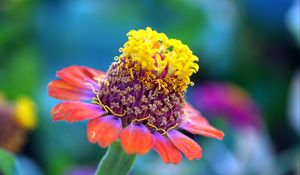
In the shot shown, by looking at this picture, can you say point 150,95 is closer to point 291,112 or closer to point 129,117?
point 129,117

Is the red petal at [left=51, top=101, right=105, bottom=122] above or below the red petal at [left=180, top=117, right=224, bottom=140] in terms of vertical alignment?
below

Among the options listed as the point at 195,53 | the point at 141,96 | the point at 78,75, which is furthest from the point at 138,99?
the point at 195,53

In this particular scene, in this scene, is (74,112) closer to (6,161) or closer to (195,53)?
(6,161)

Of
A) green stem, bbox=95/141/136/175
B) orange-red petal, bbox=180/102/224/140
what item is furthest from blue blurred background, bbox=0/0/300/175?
green stem, bbox=95/141/136/175

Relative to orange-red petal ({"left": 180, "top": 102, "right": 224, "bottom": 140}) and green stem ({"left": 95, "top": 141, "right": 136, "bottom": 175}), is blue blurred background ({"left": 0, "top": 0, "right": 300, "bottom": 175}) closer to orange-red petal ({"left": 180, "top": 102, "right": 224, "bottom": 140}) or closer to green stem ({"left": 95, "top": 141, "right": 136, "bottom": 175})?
orange-red petal ({"left": 180, "top": 102, "right": 224, "bottom": 140})

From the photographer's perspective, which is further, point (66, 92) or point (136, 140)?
point (66, 92)

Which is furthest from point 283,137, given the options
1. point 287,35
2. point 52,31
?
point 52,31
